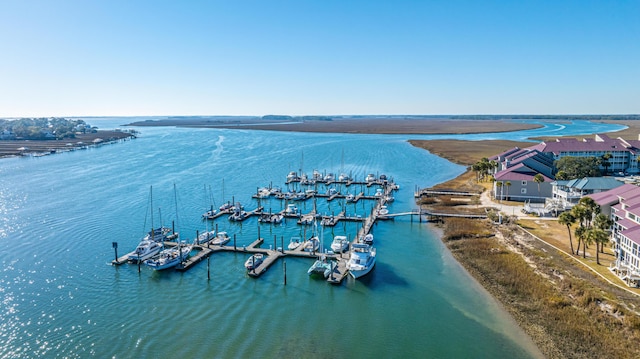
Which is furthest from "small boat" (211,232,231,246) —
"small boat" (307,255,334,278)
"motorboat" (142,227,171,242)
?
"small boat" (307,255,334,278)

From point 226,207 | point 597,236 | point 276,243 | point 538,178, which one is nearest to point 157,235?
point 276,243

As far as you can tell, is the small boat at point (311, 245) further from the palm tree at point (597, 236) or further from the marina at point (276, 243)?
the palm tree at point (597, 236)

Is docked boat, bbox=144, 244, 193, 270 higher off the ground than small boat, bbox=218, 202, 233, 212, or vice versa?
small boat, bbox=218, 202, 233, 212

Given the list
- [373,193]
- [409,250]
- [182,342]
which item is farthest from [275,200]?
[182,342]

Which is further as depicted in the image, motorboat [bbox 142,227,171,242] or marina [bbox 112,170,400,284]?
motorboat [bbox 142,227,171,242]

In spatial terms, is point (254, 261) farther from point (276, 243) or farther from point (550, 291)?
point (550, 291)

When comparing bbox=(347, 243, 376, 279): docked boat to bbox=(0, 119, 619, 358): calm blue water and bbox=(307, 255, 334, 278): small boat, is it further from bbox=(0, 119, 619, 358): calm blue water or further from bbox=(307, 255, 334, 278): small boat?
bbox=(307, 255, 334, 278): small boat

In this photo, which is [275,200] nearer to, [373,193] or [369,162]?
[373,193]
